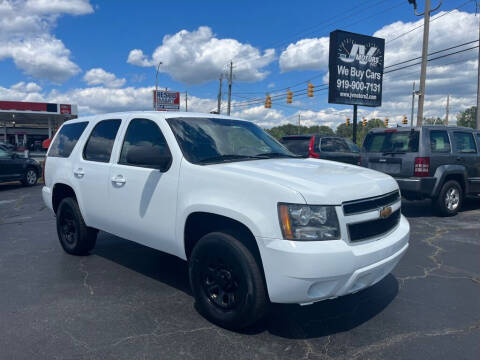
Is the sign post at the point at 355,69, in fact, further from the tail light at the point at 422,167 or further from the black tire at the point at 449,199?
the tail light at the point at 422,167

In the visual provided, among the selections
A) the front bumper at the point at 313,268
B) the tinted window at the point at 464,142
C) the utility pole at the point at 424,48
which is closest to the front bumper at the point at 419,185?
the tinted window at the point at 464,142

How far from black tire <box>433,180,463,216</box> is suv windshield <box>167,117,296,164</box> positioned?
4.98 metres

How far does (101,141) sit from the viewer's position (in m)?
4.72

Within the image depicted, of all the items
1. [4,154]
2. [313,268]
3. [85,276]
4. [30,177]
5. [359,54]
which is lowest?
[85,276]

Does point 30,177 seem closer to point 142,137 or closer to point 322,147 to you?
point 322,147

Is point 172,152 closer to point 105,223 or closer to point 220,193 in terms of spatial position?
point 220,193

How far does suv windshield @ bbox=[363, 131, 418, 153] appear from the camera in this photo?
791 centimetres

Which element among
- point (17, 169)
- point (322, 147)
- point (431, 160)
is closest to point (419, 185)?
point (431, 160)

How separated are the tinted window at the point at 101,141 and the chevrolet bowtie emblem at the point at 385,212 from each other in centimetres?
298

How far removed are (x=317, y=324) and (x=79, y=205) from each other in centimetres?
324

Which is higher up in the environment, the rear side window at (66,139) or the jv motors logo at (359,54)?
the jv motors logo at (359,54)

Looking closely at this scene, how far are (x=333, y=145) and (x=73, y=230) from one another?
7961mm

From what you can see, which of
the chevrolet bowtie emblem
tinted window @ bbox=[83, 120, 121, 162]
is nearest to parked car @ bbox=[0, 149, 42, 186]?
tinted window @ bbox=[83, 120, 121, 162]

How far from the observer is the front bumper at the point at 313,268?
2.72m
